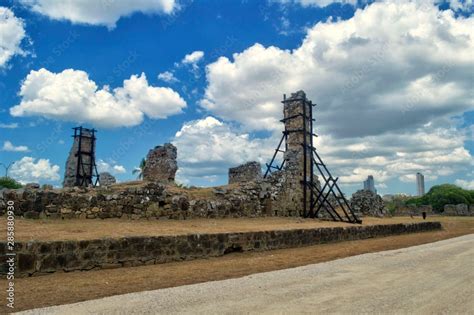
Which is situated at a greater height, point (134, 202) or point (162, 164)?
point (162, 164)

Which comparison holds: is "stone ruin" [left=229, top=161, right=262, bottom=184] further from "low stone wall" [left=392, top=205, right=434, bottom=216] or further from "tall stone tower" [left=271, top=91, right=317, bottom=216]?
"low stone wall" [left=392, top=205, right=434, bottom=216]

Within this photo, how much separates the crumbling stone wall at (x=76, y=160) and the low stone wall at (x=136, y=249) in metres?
22.5

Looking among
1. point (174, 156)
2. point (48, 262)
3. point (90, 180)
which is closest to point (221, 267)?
point (48, 262)

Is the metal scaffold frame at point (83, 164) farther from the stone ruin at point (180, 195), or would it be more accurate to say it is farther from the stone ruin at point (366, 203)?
the stone ruin at point (366, 203)

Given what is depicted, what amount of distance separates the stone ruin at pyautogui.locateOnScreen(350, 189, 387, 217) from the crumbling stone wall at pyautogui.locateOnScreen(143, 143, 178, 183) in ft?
57.5

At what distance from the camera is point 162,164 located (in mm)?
22875

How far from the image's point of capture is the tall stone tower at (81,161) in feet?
106

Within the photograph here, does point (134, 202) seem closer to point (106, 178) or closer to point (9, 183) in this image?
point (106, 178)

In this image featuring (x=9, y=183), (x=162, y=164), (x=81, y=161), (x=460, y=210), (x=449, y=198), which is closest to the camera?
(x=162, y=164)

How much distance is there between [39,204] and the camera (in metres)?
12.8

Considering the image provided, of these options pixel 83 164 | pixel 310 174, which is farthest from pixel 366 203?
pixel 83 164

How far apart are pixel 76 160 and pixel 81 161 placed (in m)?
0.66

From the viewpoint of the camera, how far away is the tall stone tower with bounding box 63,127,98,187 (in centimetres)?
3222

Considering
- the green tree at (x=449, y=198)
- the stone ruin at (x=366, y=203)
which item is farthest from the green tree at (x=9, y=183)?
the green tree at (x=449, y=198)
